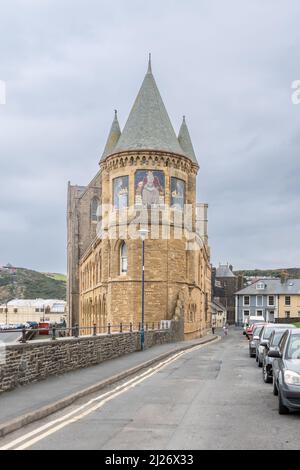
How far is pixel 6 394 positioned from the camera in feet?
42.0

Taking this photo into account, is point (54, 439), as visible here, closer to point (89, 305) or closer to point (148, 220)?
point (148, 220)

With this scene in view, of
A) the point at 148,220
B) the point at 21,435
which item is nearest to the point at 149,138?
the point at 148,220

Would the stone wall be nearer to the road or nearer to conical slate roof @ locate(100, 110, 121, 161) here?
the road

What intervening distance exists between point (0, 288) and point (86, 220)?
342 ft

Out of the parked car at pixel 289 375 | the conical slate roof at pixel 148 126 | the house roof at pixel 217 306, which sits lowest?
the house roof at pixel 217 306

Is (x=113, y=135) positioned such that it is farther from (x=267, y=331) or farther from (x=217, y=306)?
(x=217, y=306)

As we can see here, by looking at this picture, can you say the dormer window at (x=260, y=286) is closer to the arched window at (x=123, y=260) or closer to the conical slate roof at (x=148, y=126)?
the conical slate roof at (x=148, y=126)

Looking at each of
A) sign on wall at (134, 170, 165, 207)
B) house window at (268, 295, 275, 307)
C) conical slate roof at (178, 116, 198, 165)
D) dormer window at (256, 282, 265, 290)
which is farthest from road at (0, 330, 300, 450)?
dormer window at (256, 282, 265, 290)

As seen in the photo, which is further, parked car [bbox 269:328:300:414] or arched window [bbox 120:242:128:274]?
arched window [bbox 120:242:128:274]

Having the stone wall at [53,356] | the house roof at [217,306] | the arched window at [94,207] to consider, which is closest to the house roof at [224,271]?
the house roof at [217,306]

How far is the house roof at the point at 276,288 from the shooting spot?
99406mm

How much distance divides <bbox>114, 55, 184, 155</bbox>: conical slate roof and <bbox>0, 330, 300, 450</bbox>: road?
3638cm

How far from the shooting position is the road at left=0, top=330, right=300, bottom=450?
8461 mm

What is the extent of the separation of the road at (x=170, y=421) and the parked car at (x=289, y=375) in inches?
10.1
